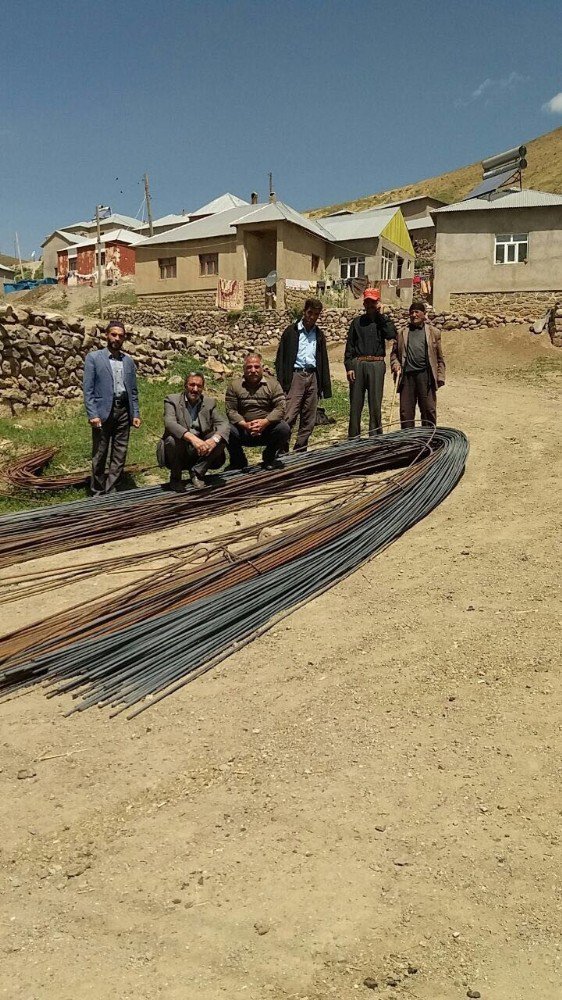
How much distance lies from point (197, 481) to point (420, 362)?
7.96 feet

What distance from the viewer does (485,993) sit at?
164 cm

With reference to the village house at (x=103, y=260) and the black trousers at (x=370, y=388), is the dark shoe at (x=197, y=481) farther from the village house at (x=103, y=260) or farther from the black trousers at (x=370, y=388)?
the village house at (x=103, y=260)

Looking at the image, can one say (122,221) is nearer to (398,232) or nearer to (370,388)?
(398,232)

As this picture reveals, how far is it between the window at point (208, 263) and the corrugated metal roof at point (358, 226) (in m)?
4.65

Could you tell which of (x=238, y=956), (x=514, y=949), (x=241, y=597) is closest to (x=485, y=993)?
(x=514, y=949)

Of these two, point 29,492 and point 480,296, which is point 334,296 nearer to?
point 480,296

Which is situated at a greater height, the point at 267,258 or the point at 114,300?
the point at 267,258

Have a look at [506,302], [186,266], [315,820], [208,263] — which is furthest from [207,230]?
[315,820]

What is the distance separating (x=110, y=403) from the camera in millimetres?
6008

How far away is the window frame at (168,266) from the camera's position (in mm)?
26469

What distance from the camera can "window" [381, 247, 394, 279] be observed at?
27.3 metres

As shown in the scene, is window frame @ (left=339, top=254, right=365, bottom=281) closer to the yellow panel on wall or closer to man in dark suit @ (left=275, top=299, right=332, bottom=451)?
the yellow panel on wall

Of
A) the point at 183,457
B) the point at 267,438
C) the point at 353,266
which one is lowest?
the point at 183,457

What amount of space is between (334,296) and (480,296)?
5242mm
